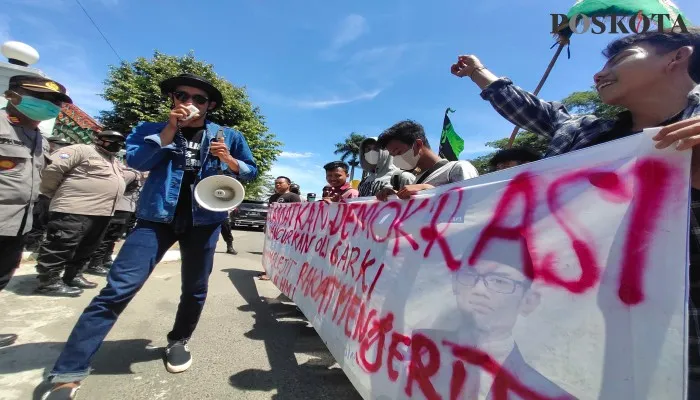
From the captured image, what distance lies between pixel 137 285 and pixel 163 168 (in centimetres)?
70

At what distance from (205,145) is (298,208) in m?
1.68

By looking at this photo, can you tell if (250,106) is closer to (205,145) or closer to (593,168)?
(205,145)

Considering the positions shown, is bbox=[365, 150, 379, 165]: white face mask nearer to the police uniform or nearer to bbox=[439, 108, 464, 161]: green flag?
bbox=[439, 108, 464, 161]: green flag

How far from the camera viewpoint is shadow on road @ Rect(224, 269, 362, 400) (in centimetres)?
201

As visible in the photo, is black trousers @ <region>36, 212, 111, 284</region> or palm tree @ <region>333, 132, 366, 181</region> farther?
palm tree @ <region>333, 132, 366, 181</region>

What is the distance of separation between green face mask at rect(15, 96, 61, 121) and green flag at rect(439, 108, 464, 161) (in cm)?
403

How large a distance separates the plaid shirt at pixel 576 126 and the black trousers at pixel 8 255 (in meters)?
3.09

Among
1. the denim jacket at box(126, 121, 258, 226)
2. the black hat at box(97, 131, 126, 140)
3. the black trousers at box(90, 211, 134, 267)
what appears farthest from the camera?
the black trousers at box(90, 211, 134, 267)

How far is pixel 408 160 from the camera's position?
8.14 feet

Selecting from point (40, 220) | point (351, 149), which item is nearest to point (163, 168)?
point (40, 220)

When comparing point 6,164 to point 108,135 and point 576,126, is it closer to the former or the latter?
point 108,135

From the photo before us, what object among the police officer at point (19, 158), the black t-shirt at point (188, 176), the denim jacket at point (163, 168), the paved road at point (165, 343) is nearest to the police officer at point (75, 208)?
the paved road at point (165, 343)

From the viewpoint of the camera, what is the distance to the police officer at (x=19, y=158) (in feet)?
7.13

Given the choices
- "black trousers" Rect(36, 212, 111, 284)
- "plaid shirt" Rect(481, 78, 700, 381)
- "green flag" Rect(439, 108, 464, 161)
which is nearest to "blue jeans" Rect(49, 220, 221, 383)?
"plaid shirt" Rect(481, 78, 700, 381)
